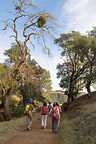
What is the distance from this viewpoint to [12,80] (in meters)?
11.9

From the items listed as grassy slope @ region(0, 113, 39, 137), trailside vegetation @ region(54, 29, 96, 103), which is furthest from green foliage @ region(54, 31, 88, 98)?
grassy slope @ region(0, 113, 39, 137)

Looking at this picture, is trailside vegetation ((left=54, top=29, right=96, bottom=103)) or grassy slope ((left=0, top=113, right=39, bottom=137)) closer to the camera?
grassy slope ((left=0, top=113, right=39, bottom=137))

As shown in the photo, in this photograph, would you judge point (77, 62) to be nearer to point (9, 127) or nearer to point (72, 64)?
point (72, 64)

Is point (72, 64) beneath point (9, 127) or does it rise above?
above

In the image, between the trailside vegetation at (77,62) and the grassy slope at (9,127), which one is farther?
the trailside vegetation at (77,62)

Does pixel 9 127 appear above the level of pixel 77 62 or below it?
below

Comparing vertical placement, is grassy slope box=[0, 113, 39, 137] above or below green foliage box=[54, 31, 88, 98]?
below

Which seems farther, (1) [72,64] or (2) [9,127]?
(1) [72,64]

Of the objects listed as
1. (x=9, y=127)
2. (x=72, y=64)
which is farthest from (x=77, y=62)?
(x=9, y=127)

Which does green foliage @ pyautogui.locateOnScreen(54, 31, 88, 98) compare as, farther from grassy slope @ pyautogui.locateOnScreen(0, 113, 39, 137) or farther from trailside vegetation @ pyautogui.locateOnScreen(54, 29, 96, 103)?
grassy slope @ pyautogui.locateOnScreen(0, 113, 39, 137)

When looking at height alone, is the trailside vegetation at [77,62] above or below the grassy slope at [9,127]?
above

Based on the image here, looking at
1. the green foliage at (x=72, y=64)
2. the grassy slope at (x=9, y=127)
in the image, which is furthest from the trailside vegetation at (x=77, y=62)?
the grassy slope at (x=9, y=127)

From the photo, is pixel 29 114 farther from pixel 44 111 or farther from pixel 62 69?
pixel 62 69

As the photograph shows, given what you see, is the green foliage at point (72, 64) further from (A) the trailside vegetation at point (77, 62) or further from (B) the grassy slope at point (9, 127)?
(B) the grassy slope at point (9, 127)
